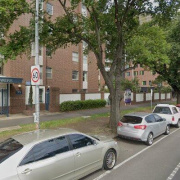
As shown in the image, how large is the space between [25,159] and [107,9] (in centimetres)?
998

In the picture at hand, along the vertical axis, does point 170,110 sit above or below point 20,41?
below

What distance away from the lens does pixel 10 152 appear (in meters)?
3.67

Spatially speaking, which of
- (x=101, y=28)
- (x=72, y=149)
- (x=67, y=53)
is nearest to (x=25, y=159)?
(x=72, y=149)

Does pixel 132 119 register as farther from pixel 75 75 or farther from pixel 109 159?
pixel 75 75

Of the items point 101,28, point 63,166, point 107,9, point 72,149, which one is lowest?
point 63,166

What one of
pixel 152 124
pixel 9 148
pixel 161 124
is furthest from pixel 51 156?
pixel 161 124

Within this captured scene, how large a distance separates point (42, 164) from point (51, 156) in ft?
1.03

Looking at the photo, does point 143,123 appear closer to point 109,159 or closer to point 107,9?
point 109,159

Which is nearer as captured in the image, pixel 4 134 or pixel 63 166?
pixel 63 166

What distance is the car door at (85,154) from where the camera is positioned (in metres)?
4.50

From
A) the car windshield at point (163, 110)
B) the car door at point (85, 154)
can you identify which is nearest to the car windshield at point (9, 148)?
the car door at point (85, 154)

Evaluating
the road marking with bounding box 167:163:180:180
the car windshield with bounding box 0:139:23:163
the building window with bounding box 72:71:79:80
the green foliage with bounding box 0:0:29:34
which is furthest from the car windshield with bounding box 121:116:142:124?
the building window with bounding box 72:71:79:80

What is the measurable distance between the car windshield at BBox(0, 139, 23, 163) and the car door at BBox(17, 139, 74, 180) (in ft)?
1.02

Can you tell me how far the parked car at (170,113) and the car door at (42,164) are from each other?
871cm
